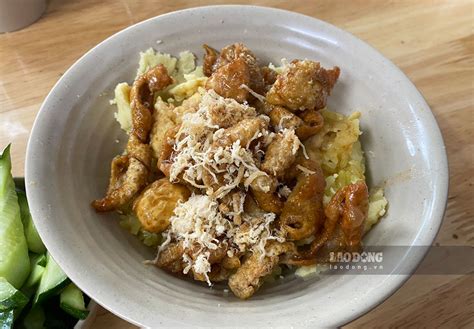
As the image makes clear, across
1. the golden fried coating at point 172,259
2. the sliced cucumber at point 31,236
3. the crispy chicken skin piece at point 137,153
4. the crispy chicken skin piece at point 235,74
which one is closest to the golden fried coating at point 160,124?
the crispy chicken skin piece at point 137,153

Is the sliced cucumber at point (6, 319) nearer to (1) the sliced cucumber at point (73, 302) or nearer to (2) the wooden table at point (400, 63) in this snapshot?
(1) the sliced cucumber at point (73, 302)

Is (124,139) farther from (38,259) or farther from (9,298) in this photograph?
(9,298)

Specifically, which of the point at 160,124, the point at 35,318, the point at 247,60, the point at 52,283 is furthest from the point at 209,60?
the point at 35,318

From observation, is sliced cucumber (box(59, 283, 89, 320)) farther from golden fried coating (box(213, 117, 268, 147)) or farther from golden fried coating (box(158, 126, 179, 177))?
golden fried coating (box(213, 117, 268, 147))

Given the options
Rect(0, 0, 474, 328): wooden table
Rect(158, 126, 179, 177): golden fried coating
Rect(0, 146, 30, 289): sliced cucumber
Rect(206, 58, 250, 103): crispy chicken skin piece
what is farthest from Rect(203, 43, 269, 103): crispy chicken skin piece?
Rect(0, 0, 474, 328): wooden table

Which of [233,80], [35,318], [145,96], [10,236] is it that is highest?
[233,80]

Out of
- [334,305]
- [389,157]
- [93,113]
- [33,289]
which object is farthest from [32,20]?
[334,305]

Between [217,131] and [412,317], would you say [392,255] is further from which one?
[217,131]
